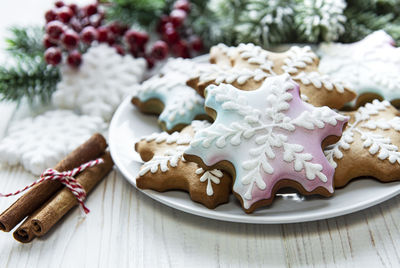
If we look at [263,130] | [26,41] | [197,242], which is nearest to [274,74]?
[263,130]

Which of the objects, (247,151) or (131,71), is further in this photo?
(131,71)

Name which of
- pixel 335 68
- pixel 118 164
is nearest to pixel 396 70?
pixel 335 68

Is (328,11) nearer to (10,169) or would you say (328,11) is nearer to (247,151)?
(247,151)

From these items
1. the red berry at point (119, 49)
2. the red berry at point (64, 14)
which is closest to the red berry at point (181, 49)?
the red berry at point (119, 49)

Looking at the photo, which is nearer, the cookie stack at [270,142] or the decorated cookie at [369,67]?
the cookie stack at [270,142]

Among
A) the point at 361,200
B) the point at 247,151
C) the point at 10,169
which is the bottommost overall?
the point at 10,169

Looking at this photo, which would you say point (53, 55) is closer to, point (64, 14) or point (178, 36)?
point (64, 14)

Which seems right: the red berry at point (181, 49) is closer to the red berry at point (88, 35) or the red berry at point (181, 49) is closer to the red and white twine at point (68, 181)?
the red berry at point (88, 35)
